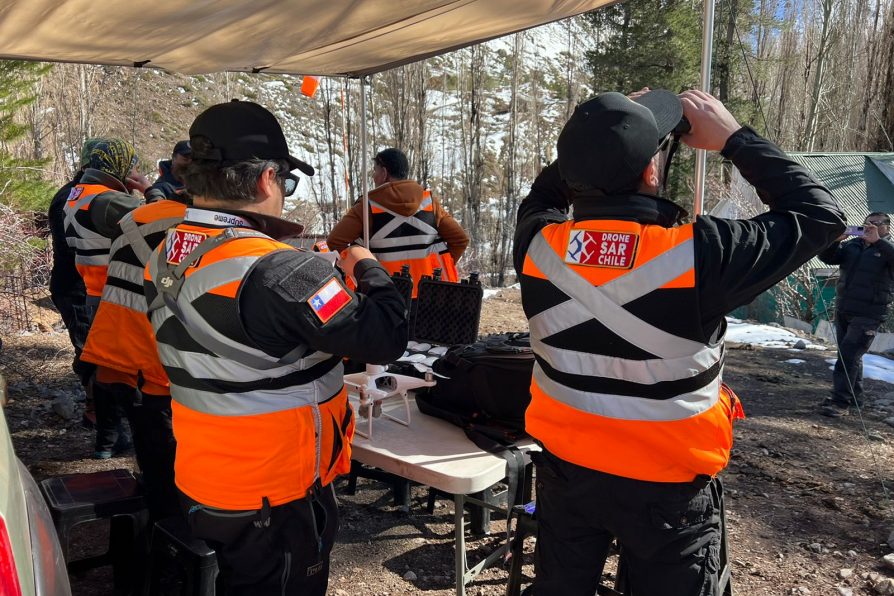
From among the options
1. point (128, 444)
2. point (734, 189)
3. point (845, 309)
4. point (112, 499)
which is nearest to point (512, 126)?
point (734, 189)

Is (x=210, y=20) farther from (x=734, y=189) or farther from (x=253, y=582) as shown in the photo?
(x=734, y=189)

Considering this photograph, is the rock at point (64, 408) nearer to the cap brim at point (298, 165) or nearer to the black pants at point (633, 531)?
the cap brim at point (298, 165)

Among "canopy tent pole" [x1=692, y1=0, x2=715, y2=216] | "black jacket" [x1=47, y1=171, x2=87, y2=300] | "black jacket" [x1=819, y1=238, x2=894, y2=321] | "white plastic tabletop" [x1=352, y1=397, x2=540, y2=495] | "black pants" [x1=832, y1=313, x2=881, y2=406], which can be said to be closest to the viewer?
"white plastic tabletop" [x1=352, y1=397, x2=540, y2=495]

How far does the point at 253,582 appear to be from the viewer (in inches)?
72.1

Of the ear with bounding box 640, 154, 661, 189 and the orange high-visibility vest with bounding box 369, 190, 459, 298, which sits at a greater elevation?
the ear with bounding box 640, 154, 661, 189

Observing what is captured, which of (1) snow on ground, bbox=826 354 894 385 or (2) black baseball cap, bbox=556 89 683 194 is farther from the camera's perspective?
(1) snow on ground, bbox=826 354 894 385

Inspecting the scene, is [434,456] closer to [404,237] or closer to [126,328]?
[126,328]

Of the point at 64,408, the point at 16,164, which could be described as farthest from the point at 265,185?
the point at 16,164

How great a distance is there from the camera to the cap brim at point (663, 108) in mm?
1723

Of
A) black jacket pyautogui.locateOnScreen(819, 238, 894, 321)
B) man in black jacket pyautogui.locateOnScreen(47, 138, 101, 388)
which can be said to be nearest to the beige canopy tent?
man in black jacket pyautogui.locateOnScreen(47, 138, 101, 388)

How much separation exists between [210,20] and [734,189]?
40.4 ft

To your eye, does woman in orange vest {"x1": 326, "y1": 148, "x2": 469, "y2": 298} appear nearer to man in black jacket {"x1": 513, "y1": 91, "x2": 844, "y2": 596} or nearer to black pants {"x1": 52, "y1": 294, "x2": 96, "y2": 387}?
black pants {"x1": 52, "y1": 294, "x2": 96, "y2": 387}

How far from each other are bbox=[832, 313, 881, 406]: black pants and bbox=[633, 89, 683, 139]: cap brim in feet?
17.5

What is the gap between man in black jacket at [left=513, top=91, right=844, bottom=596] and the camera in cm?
157
